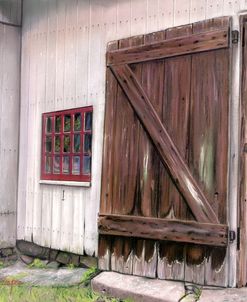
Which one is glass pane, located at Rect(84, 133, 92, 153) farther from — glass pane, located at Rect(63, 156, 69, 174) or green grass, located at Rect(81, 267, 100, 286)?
green grass, located at Rect(81, 267, 100, 286)

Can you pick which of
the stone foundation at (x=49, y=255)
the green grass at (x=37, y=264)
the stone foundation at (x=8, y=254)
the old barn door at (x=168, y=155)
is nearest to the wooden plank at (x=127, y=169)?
the old barn door at (x=168, y=155)

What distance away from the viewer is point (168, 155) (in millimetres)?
4742

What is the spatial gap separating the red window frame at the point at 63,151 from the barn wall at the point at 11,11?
59.2 inches

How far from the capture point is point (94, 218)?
5.45 m

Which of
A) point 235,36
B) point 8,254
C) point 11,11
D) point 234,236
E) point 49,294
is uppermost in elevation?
point 11,11

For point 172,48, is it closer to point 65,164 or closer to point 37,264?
point 65,164

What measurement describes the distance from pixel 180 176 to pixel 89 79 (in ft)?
5.88

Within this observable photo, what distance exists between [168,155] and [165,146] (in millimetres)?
101

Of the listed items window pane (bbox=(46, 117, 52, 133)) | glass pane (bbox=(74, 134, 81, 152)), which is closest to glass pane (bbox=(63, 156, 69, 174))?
glass pane (bbox=(74, 134, 81, 152))

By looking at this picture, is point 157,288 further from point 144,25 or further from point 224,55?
point 144,25

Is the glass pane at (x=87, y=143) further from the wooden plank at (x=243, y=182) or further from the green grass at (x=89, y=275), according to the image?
the wooden plank at (x=243, y=182)

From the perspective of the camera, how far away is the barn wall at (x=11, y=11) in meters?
6.47

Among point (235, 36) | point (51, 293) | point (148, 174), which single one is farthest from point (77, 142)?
point (235, 36)

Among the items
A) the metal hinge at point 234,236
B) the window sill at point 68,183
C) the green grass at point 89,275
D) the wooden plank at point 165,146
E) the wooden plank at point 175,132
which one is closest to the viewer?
the metal hinge at point 234,236
